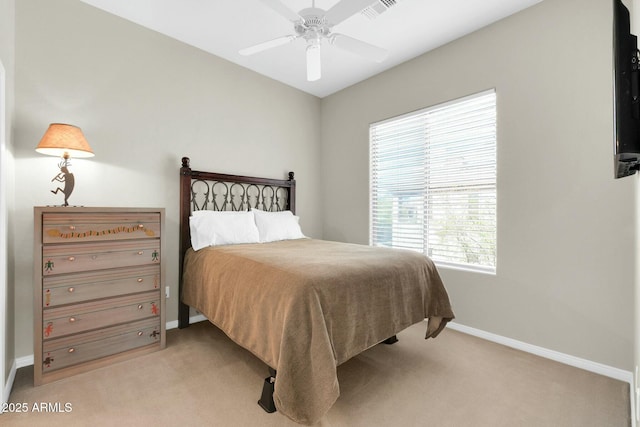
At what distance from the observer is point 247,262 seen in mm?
2000

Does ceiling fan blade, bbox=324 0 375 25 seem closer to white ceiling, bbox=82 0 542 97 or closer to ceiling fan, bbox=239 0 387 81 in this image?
ceiling fan, bbox=239 0 387 81

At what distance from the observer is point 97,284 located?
205cm

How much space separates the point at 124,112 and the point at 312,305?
2441 millimetres

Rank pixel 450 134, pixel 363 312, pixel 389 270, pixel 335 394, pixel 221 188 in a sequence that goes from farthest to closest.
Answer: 1. pixel 221 188
2. pixel 450 134
3. pixel 389 270
4. pixel 363 312
5. pixel 335 394

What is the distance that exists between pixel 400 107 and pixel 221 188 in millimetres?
2250

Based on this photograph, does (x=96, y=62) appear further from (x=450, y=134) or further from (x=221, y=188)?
(x=450, y=134)

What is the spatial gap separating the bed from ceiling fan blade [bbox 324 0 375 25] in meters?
1.58

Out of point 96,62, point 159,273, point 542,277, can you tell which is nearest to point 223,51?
point 96,62

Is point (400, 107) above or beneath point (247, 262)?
above

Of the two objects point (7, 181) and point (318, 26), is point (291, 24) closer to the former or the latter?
point (318, 26)

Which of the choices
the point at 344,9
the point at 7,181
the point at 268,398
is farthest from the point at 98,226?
the point at 344,9

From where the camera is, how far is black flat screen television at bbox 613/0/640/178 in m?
1.07

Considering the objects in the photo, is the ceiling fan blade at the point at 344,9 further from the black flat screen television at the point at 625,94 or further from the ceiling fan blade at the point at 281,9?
the black flat screen television at the point at 625,94

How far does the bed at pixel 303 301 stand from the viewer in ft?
4.72
